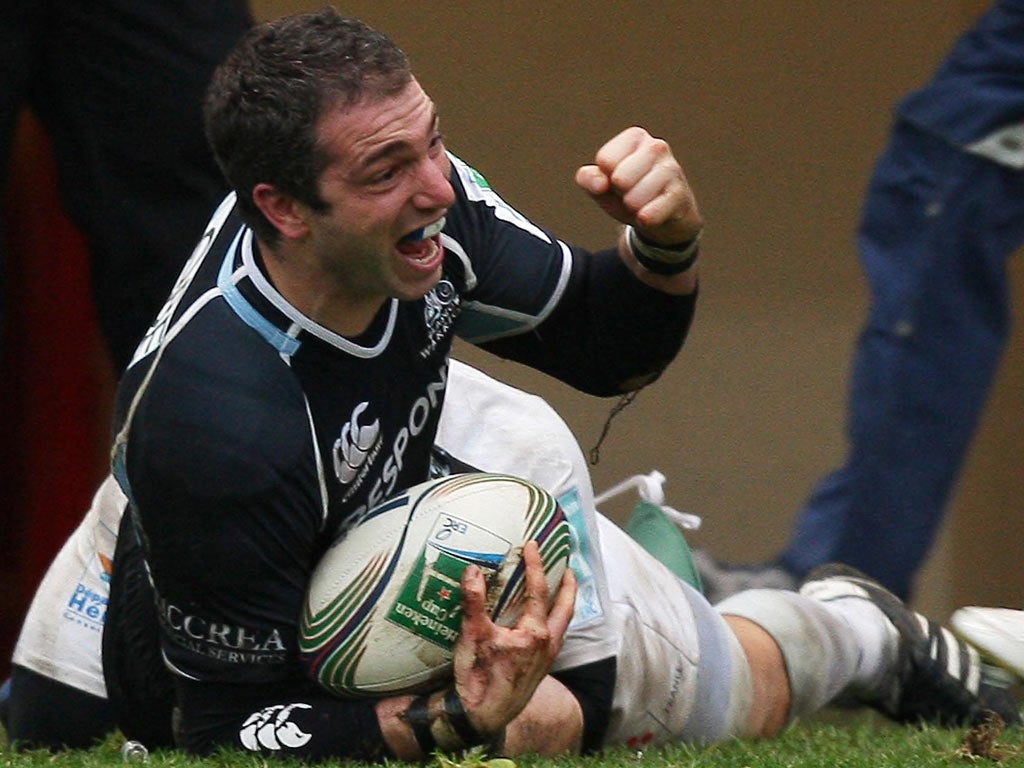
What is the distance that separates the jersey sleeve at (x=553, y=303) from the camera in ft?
11.0

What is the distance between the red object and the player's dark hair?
2.14 metres

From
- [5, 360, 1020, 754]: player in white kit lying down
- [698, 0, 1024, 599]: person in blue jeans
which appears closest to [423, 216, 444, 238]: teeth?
[5, 360, 1020, 754]: player in white kit lying down

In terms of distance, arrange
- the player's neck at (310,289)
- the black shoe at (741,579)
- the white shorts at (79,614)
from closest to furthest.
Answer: the player's neck at (310,289)
the white shorts at (79,614)
the black shoe at (741,579)

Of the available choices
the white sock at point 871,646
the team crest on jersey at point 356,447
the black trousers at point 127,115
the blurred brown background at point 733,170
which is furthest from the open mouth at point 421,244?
the blurred brown background at point 733,170

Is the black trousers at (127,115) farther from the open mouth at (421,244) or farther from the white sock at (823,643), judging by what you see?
the white sock at (823,643)

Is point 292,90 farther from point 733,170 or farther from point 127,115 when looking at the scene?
point 733,170

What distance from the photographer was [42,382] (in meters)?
5.16

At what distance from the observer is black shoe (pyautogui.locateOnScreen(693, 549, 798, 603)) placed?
436cm

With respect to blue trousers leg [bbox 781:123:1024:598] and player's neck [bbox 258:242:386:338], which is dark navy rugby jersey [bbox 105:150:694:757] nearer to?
player's neck [bbox 258:242:386:338]

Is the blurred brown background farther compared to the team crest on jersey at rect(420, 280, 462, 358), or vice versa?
the blurred brown background

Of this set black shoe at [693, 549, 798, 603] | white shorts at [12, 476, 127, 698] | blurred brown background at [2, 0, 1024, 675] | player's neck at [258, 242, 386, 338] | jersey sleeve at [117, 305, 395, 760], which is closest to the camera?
jersey sleeve at [117, 305, 395, 760]

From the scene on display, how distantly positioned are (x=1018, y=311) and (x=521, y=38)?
54.0 inches

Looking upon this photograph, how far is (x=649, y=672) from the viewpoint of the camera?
3453mm

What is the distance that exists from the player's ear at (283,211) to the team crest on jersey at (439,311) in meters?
0.28
